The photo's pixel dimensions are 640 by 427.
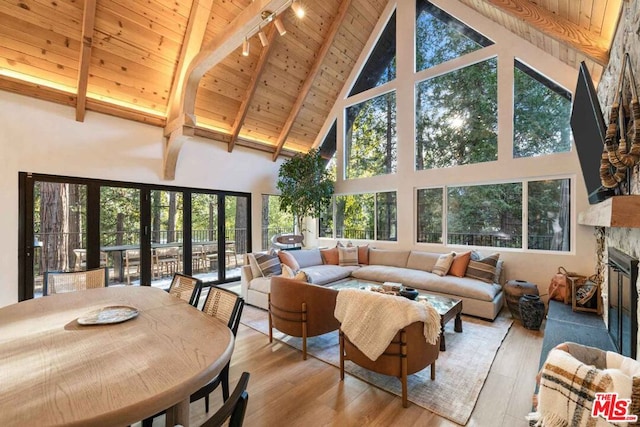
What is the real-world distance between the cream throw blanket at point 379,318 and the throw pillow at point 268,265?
2286mm

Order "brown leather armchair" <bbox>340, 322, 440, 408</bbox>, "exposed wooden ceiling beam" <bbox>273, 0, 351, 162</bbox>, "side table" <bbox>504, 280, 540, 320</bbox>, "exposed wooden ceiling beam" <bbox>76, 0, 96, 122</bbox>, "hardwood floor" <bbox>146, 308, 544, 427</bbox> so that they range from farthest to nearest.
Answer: "exposed wooden ceiling beam" <bbox>273, 0, 351, 162</bbox> < "side table" <bbox>504, 280, 540, 320</bbox> < "exposed wooden ceiling beam" <bbox>76, 0, 96, 122</bbox> < "brown leather armchair" <bbox>340, 322, 440, 408</bbox> < "hardwood floor" <bbox>146, 308, 544, 427</bbox>

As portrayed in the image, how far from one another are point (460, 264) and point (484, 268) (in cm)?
33

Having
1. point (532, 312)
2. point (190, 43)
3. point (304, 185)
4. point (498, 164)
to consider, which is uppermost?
point (190, 43)

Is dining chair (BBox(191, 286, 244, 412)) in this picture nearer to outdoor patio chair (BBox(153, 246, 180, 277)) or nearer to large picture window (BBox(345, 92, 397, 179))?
outdoor patio chair (BBox(153, 246, 180, 277))

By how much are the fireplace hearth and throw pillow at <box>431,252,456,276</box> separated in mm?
1920

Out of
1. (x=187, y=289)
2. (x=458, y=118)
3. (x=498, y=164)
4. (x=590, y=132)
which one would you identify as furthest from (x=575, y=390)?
(x=458, y=118)

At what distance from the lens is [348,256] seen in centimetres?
551

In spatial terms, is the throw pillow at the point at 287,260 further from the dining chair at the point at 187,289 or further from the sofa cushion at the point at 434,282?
the dining chair at the point at 187,289

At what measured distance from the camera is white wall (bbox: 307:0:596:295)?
12.8ft

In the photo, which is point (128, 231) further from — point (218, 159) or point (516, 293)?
point (516, 293)

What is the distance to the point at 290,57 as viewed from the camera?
5477 millimetres

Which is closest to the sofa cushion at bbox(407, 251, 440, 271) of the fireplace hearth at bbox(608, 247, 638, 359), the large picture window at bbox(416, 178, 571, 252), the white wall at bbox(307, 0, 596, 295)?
the white wall at bbox(307, 0, 596, 295)

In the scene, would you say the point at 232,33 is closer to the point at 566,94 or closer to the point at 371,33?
the point at 371,33

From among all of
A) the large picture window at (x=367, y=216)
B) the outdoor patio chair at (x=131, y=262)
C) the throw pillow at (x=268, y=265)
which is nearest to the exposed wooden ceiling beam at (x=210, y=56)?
the outdoor patio chair at (x=131, y=262)
